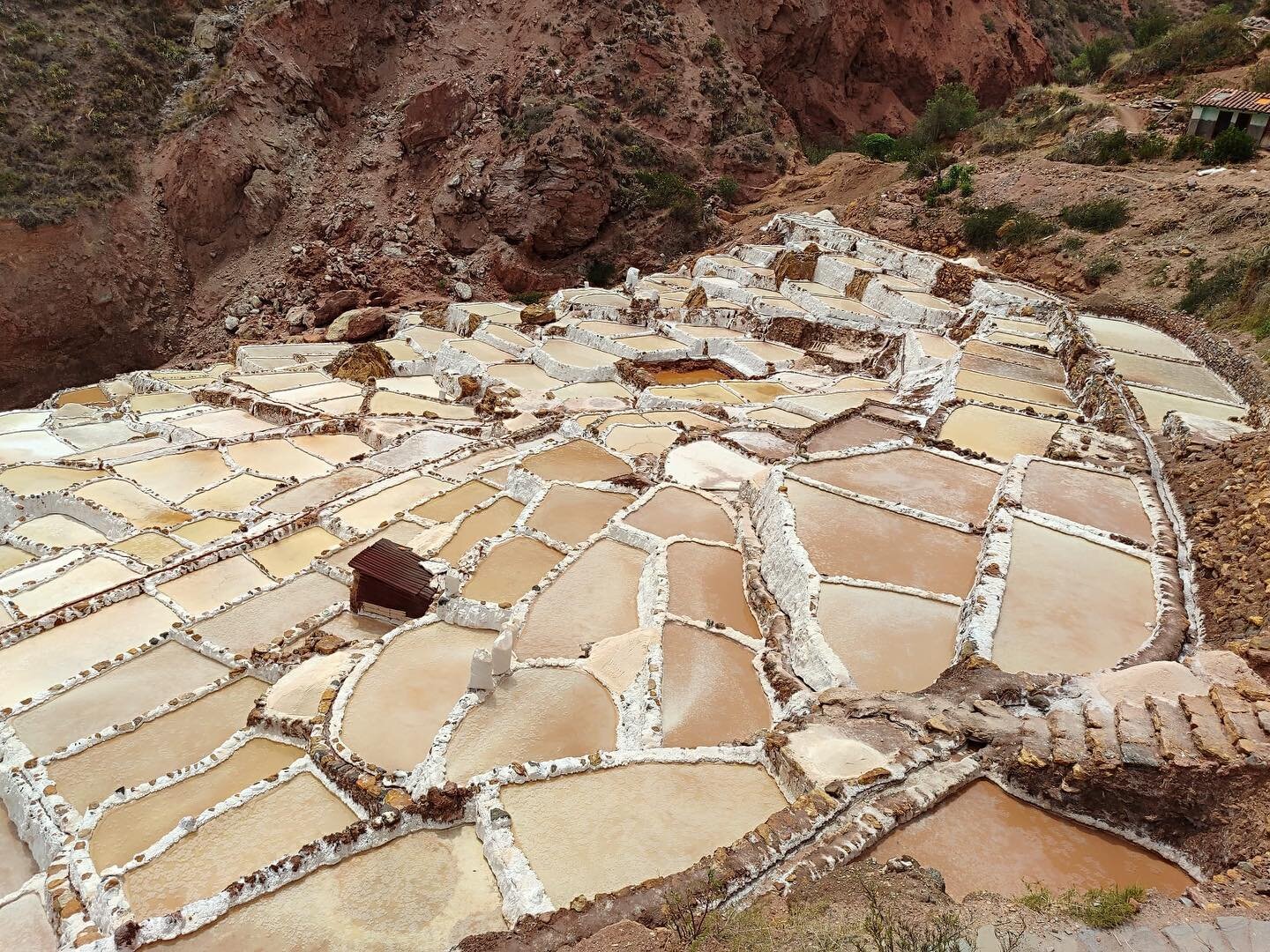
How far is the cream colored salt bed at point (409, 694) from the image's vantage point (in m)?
7.59

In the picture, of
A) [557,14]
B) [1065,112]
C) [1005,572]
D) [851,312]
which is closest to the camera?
[1005,572]

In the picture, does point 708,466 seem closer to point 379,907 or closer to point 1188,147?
point 379,907

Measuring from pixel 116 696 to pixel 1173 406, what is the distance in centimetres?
1580

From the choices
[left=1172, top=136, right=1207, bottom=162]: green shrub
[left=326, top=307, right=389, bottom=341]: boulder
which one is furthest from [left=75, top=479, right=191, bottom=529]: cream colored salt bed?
[left=1172, top=136, right=1207, bottom=162]: green shrub

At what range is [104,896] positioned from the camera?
6039 millimetres

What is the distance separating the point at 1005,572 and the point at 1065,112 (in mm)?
27394

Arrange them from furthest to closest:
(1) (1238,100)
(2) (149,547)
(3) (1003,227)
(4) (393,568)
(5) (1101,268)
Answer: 1. (3) (1003,227)
2. (1) (1238,100)
3. (5) (1101,268)
4. (2) (149,547)
5. (4) (393,568)

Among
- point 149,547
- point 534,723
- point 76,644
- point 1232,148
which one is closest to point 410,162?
point 149,547

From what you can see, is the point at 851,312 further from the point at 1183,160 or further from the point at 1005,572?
the point at 1005,572

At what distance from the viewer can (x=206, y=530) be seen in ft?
44.4

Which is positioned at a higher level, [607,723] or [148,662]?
[607,723]

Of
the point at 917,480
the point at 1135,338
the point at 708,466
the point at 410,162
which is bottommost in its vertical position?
the point at 708,466

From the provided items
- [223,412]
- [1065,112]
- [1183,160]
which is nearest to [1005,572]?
[223,412]

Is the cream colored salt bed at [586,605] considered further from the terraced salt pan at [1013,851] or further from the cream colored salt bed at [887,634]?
the terraced salt pan at [1013,851]
